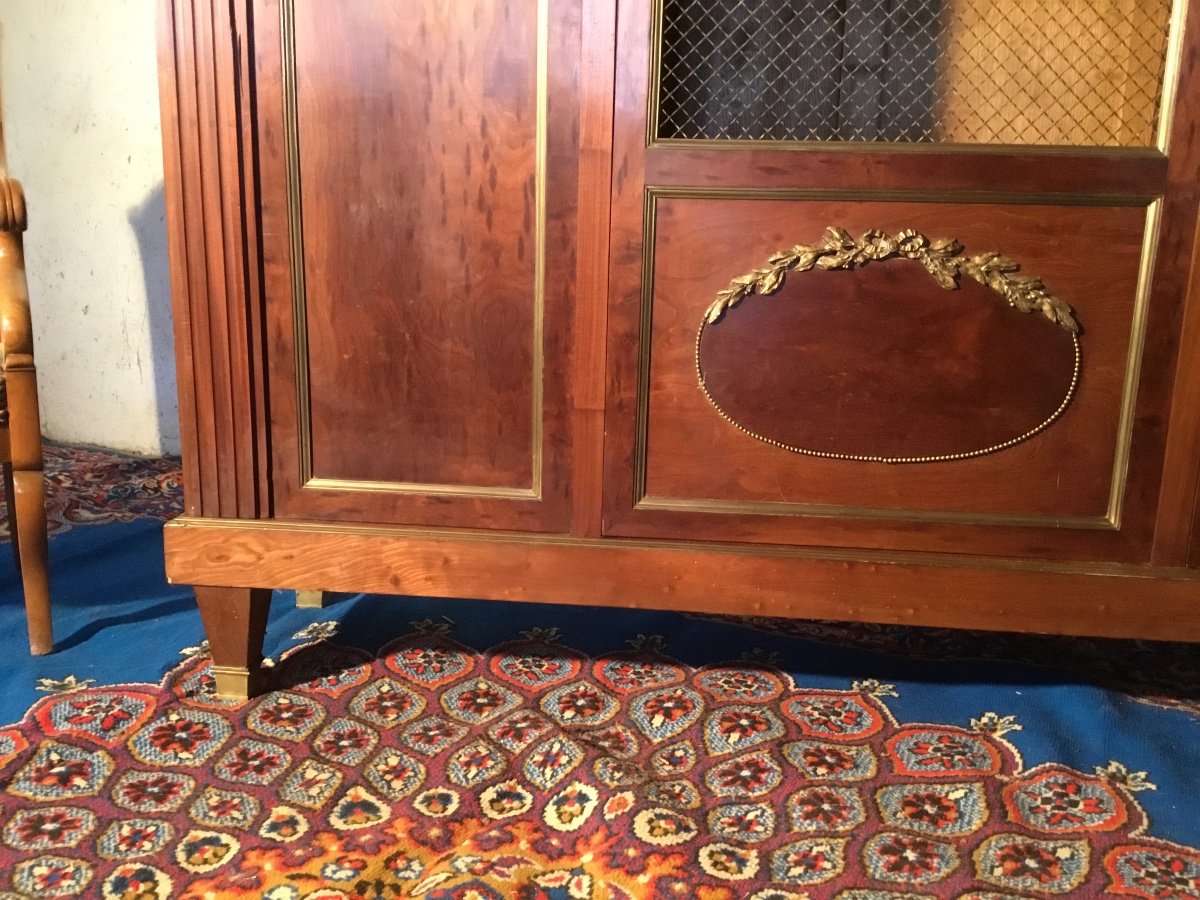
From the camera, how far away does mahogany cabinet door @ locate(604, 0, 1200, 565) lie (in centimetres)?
92

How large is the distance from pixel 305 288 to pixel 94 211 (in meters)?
1.25

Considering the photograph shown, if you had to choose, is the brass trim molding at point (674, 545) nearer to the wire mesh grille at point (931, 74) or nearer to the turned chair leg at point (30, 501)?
the turned chair leg at point (30, 501)

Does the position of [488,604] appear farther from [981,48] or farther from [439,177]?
[981,48]

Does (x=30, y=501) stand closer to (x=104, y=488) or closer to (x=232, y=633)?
(x=232, y=633)

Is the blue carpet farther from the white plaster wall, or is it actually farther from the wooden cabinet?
the white plaster wall

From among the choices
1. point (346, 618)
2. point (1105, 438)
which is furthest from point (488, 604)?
point (1105, 438)

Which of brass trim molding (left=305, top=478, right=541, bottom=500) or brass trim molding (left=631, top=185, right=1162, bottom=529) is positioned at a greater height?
brass trim molding (left=631, top=185, right=1162, bottom=529)

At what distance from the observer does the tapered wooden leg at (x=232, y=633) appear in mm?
1076

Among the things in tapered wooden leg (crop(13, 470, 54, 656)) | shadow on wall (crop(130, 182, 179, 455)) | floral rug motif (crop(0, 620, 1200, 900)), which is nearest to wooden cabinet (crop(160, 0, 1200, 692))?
floral rug motif (crop(0, 620, 1200, 900))

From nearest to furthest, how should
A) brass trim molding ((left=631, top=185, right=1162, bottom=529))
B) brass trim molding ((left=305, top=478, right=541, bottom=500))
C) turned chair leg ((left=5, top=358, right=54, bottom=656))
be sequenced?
brass trim molding ((left=631, top=185, right=1162, bottom=529)) < brass trim molding ((left=305, top=478, right=541, bottom=500)) < turned chair leg ((left=5, top=358, right=54, bottom=656))

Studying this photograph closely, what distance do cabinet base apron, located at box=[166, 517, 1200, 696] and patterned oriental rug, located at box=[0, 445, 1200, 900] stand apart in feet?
0.46

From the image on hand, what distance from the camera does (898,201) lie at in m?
0.93

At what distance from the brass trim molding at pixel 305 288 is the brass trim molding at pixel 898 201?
109 mm

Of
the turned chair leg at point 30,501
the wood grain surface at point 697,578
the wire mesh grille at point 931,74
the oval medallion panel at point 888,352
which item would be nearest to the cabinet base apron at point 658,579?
the wood grain surface at point 697,578
